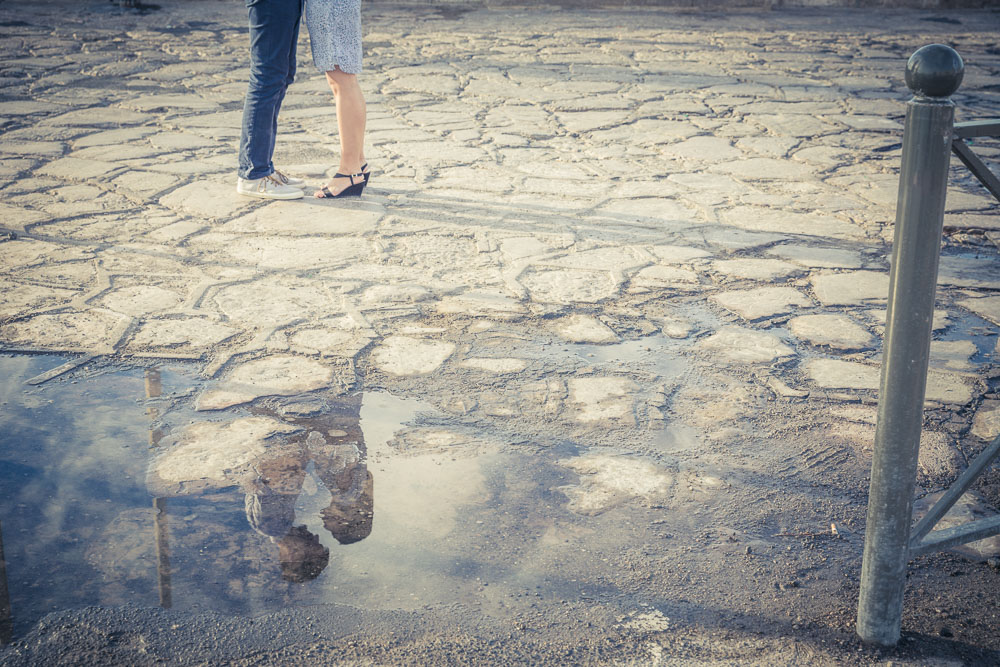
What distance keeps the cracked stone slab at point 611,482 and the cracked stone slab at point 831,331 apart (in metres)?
1.00

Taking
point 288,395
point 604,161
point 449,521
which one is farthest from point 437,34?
point 449,521

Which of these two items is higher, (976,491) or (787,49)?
(787,49)

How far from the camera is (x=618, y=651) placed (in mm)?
1728

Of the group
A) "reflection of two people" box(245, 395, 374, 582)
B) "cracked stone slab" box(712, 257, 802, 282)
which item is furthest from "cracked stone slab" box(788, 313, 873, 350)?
"reflection of two people" box(245, 395, 374, 582)

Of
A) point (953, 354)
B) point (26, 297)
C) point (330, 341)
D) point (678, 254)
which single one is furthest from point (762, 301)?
point (26, 297)

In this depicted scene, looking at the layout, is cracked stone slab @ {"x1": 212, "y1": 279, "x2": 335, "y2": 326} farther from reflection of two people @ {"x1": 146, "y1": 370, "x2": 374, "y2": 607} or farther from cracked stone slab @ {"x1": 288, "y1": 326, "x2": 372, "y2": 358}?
reflection of two people @ {"x1": 146, "y1": 370, "x2": 374, "y2": 607}

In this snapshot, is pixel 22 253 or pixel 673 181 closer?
pixel 22 253

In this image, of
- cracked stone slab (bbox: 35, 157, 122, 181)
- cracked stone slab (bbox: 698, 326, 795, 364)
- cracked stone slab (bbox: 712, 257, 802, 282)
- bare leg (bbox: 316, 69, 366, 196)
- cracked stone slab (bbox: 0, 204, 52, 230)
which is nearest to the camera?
cracked stone slab (bbox: 698, 326, 795, 364)

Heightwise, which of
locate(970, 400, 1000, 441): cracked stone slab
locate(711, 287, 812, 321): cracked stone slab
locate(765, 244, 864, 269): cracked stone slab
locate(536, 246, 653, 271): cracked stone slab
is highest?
locate(765, 244, 864, 269): cracked stone slab

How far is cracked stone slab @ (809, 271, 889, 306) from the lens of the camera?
10.9ft

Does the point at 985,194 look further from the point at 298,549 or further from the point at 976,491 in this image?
the point at 298,549

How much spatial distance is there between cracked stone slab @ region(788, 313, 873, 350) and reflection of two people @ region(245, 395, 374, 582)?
1501 mm

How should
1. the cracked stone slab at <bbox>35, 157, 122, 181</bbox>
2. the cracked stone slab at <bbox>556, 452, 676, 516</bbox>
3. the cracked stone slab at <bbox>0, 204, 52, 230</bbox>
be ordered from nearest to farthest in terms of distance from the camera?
1. the cracked stone slab at <bbox>556, 452, 676, 516</bbox>
2. the cracked stone slab at <bbox>0, 204, 52, 230</bbox>
3. the cracked stone slab at <bbox>35, 157, 122, 181</bbox>

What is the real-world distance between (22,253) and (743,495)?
2.98 meters
